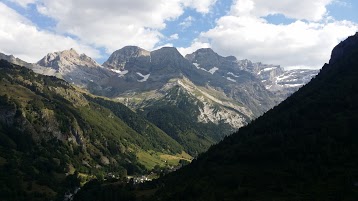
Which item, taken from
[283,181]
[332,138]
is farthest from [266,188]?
[332,138]

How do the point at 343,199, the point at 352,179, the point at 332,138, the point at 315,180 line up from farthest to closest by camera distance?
the point at 332,138 → the point at 315,180 → the point at 352,179 → the point at 343,199

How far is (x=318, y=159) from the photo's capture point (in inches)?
7382

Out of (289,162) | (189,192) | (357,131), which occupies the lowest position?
(189,192)

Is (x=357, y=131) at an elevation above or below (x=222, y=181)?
above

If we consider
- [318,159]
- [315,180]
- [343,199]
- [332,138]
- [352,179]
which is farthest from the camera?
[332,138]

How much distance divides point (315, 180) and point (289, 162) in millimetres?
23355

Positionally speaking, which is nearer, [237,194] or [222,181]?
[237,194]

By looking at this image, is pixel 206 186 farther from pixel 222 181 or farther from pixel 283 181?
pixel 283 181

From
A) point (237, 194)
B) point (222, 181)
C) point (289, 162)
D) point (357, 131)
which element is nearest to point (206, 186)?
point (222, 181)

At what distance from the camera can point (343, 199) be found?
474ft

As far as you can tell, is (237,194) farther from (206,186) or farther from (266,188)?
(206,186)

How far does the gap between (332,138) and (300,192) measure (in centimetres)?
4855

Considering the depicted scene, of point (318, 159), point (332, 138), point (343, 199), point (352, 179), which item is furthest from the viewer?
point (332, 138)

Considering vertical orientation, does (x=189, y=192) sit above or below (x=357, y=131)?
below
